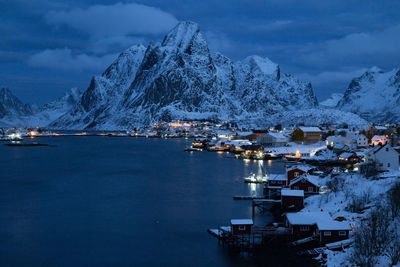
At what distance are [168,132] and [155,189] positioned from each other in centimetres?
15092

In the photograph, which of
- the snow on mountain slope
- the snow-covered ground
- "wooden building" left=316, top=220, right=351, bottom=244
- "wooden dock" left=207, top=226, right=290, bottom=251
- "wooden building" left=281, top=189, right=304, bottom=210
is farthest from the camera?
the snow on mountain slope

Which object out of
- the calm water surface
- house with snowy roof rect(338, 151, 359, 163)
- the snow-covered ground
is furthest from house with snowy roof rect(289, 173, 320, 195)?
house with snowy roof rect(338, 151, 359, 163)

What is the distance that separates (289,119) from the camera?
171500 mm

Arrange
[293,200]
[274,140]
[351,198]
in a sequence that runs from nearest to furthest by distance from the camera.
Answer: [351,198] → [293,200] → [274,140]

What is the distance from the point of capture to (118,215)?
3044 centimetres

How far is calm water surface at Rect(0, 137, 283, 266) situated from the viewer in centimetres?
2215

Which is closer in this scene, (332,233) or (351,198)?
(332,233)

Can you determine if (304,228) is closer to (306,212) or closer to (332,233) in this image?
(332,233)

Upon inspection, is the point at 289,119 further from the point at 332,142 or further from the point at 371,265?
the point at 371,265

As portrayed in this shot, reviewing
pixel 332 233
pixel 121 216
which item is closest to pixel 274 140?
pixel 121 216

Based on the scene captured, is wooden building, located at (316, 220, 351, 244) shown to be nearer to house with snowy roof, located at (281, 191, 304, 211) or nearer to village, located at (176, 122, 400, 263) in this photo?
village, located at (176, 122, 400, 263)

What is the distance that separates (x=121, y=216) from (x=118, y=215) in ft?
1.41

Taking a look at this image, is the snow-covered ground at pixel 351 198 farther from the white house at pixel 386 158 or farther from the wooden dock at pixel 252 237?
the white house at pixel 386 158

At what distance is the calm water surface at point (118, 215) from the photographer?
22.1 m
